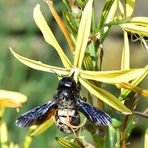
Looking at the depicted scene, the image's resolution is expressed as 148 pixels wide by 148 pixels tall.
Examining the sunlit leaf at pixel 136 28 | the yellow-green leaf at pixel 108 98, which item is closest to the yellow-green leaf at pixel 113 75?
the yellow-green leaf at pixel 108 98

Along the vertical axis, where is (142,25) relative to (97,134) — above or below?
above

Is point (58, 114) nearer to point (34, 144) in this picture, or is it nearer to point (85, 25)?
point (85, 25)

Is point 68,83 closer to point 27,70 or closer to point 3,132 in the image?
point 3,132

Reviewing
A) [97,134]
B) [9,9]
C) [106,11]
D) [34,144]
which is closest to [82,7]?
[106,11]

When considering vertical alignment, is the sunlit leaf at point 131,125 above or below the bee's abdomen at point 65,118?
below

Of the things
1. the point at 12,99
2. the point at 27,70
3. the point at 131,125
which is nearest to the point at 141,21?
the point at 131,125

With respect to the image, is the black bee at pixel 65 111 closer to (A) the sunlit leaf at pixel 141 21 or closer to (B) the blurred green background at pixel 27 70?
(A) the sunlit leaf at pixel 141 21
